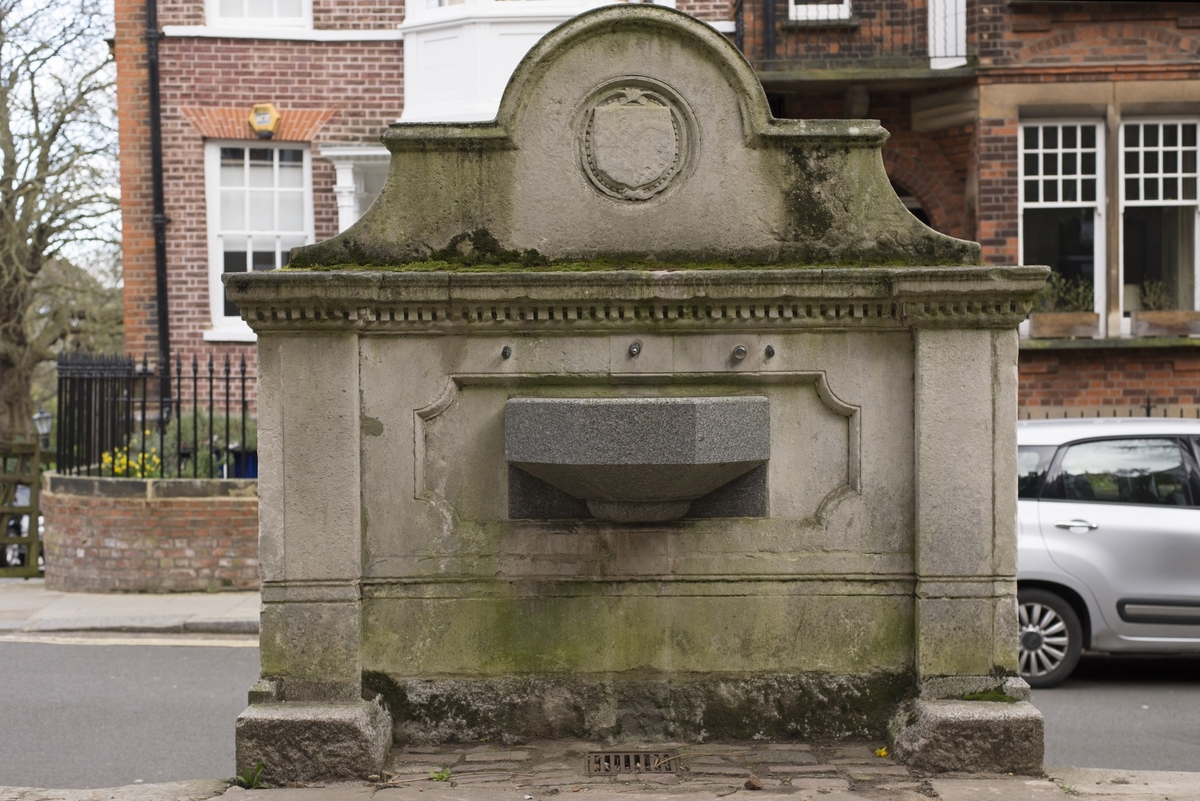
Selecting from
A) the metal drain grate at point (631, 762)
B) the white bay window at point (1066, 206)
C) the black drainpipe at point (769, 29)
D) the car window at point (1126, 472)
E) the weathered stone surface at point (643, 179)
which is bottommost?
the metal drain grate at point (631, 762)

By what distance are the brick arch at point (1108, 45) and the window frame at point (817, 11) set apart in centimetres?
206

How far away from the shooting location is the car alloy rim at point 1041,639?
8336mm

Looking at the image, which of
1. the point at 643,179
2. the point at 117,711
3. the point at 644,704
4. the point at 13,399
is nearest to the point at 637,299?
the point at 643,179

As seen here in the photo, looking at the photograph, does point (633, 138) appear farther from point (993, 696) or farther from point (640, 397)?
point (993, 696)

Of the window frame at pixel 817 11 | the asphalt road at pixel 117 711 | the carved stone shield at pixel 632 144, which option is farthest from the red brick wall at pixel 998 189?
the carved stone shield at pixel 632 144

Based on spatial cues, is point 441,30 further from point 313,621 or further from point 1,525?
point 313,621

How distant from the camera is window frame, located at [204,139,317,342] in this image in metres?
15.9

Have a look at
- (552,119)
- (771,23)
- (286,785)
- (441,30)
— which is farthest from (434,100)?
(286,785)

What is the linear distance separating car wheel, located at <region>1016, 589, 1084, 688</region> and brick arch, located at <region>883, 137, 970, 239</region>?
7.70 meters

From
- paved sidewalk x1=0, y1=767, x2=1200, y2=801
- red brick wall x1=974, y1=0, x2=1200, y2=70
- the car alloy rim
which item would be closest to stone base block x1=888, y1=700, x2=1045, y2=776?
paved sidewalk x1=0, y1=767, x2=1200, y2=801

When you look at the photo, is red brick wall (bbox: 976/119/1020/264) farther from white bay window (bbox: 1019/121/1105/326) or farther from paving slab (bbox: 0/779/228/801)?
paving slab (bbox: 0/779/228/801)

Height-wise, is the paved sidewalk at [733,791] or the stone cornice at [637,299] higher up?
the stone cornice at [637,299]

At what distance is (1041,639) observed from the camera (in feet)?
27.4

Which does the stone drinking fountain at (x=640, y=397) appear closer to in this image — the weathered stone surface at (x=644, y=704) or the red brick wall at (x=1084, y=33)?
the weathered stone surface at (x=644, y=704)
